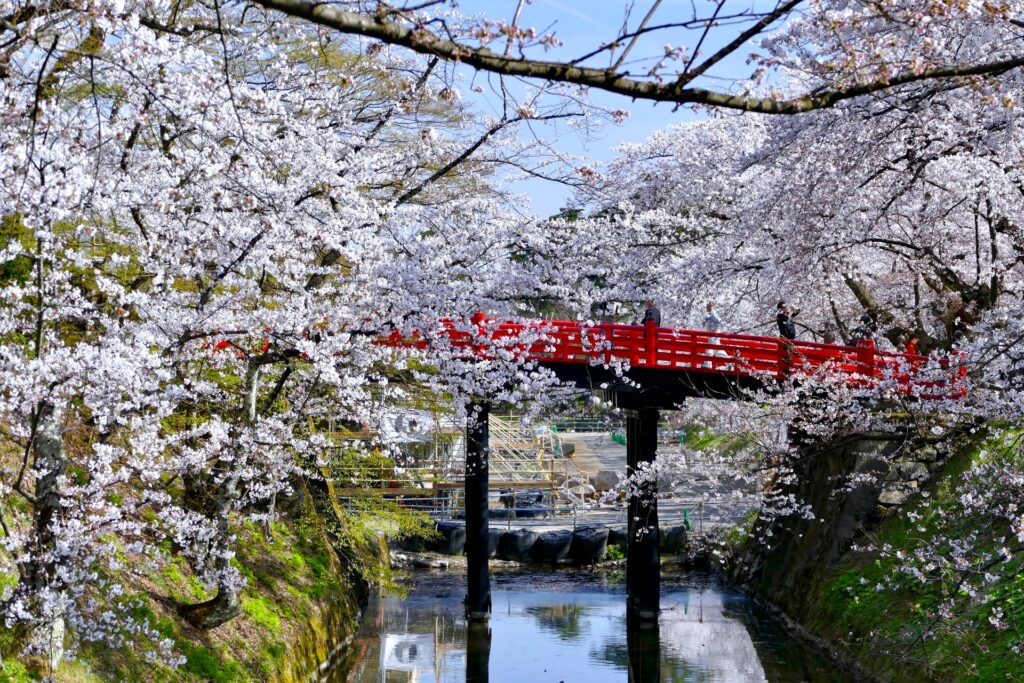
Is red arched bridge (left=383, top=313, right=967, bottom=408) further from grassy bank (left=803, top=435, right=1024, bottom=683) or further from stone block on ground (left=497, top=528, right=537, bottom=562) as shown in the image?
stone block on ground (left=497, top=528, right=537, bottom=562)

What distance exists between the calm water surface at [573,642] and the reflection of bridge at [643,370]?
887 millimetres

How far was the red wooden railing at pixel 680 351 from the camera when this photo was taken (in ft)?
45.4

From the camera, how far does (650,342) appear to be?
1752 centimetres

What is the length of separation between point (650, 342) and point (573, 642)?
530 cm

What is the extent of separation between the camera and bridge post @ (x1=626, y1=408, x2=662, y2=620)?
747 inches

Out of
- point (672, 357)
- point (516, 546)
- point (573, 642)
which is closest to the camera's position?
point (672, 357)

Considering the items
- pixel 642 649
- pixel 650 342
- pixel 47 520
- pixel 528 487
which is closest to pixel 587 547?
pixel 528 487

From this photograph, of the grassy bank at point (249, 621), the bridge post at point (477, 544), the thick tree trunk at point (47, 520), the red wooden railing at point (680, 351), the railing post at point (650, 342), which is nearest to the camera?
the thick tree trunk at point (47, 520)

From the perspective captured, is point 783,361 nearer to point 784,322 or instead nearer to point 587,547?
point 784,322

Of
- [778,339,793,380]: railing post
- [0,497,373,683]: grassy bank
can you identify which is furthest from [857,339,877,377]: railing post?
[0,497,373,683]: grassy bank

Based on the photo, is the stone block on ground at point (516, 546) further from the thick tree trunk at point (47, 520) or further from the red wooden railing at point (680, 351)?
the thick tree trunk at point (47, 520)

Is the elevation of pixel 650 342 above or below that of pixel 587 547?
above

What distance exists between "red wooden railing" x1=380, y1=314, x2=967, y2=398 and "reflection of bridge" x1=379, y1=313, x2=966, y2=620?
2cm

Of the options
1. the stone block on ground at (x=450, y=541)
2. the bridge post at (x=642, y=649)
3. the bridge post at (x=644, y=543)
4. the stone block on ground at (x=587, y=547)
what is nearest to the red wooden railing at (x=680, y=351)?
the bridge post at (x=644, y=543)
